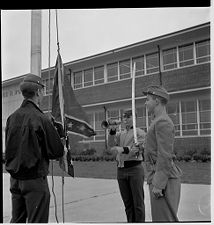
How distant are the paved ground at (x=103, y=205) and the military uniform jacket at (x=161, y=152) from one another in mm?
1281

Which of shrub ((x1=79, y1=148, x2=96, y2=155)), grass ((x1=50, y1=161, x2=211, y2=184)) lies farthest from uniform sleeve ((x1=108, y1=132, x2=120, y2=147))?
shrub ((x1=79, y1=148, x2=96, y2=155))

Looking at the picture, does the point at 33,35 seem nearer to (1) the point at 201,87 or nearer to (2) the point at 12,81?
(2) the point at 12,81

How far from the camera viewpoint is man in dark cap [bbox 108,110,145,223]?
3727mm

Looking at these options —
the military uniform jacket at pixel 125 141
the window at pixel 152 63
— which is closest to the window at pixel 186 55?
the window at pixel 152 63

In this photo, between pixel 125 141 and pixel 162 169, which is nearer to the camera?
pixel 162 169

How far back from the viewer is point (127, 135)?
13.0ft

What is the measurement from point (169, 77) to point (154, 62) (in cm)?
91

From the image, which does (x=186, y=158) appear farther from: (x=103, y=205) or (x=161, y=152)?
(x=161, y=152)

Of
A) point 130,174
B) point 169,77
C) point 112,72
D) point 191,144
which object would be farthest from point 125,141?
point 112,72

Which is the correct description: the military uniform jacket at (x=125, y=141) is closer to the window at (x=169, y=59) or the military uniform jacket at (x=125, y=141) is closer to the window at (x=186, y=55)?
the window at (x=186, y=55)

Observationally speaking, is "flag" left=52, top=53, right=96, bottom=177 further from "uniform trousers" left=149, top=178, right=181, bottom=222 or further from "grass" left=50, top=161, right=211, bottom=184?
"grass" left=50, top=161, right=211, bottom=184

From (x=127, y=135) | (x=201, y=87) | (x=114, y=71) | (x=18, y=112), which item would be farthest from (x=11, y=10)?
(x=114, y=71)

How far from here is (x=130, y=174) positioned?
377 cm

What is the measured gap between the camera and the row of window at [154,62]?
13.0 meters
